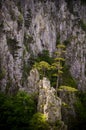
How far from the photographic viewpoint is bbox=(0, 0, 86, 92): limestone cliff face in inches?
1977

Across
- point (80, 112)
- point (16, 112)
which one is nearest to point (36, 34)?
point (80, 112)

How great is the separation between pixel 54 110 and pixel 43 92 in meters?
3.67

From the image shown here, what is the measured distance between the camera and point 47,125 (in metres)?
41.8

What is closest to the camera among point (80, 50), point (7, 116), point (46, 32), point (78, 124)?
point (7, 116)

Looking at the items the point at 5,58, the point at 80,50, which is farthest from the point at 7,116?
the point at 80,50

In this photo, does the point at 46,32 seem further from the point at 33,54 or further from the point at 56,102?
the point at 56,102

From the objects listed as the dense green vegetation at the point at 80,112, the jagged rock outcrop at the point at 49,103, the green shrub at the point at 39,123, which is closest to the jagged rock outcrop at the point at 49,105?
the jagged rock outcrop at the point at 49,103

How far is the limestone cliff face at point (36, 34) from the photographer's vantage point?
5022cm

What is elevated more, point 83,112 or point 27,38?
point 27,38

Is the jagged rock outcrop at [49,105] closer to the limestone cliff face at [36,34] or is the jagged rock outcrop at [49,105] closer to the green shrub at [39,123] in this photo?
the green shrub at [39,123]

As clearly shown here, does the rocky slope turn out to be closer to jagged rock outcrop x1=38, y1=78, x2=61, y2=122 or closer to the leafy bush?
jagged rock outcrop x1=38, y1=78, x2=61, y2=122

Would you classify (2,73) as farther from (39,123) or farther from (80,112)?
(80,112)

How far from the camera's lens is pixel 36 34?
5850 cm

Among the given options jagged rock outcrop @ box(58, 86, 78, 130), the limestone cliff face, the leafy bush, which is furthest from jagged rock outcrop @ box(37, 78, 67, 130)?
jagged rock outcrop @ box(58, 86, 78, 130)
